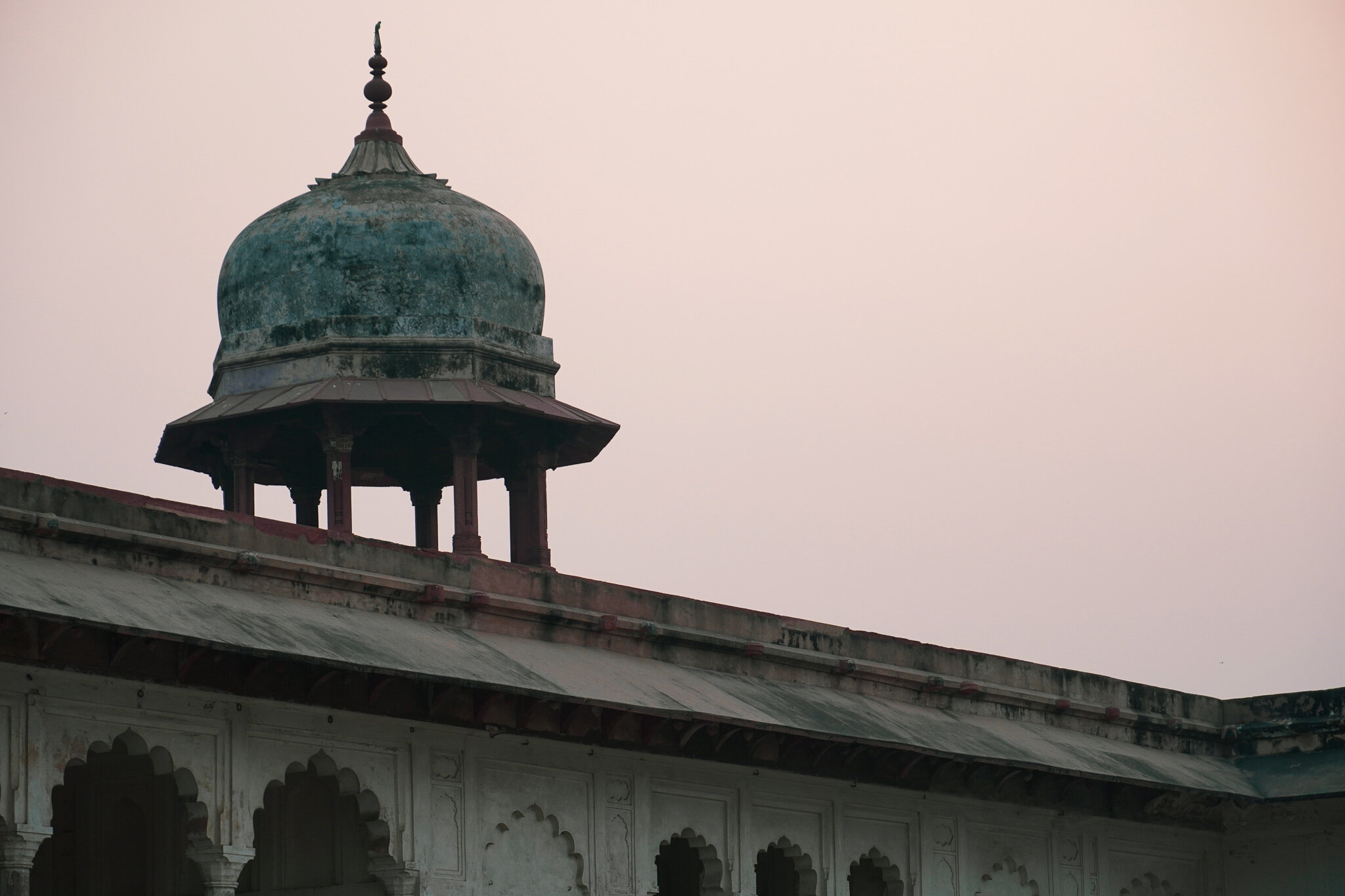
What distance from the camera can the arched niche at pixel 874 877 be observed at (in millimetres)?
17828

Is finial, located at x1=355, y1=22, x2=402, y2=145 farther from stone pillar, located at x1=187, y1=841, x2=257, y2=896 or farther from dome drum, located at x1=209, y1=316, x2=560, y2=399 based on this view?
stone pillar, located at x1=187, y1=841, x2=257, y2=896

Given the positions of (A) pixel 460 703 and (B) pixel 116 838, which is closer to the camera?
(A) pixel 460 703

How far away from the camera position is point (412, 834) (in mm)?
14156

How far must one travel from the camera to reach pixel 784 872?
1798 centimetres

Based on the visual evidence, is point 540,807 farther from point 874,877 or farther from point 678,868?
point 874,877

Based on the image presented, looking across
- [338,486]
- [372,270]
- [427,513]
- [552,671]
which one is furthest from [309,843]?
[427,513]

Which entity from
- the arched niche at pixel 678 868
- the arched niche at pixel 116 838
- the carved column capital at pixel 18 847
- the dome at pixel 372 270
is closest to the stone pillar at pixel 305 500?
the dome at pixel 372 270

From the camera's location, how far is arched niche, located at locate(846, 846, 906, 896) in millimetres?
17828

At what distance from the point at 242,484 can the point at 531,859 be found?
218 inches

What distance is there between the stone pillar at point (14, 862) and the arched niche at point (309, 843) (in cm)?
253

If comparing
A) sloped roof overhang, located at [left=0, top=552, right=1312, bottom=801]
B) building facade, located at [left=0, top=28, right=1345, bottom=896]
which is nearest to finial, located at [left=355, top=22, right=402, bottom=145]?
building facade, located at [left=0, top=28, right=1345, bottom=896]

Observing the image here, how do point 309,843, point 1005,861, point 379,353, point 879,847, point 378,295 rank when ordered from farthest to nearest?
point 378,295 < point 379,353 < point 1005,861 < point 879,847 < point 309,843

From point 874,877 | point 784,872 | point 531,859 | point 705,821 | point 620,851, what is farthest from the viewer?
point 874,877

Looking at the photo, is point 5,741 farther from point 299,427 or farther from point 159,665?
point 299,427
